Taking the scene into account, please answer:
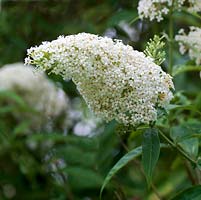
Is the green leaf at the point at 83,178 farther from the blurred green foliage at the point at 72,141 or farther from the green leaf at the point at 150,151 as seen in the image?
the green leaf at the point at 150,151

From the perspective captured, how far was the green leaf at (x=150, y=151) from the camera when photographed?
4.44 ft

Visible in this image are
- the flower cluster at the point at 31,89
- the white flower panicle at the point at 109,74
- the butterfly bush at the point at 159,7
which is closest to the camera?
the white flower panicle at the point at 109,74

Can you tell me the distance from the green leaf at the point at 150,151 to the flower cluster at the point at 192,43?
18.9 inches

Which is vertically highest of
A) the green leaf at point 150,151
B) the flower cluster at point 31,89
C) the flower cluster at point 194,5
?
the flower cluster at point 31,89

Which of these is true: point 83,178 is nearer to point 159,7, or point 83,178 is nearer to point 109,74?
point 159,7

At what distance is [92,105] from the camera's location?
137 centimetres

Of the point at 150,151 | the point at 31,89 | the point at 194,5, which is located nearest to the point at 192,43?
the point at 194,5

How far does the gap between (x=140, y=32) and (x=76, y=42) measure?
179 centimetres

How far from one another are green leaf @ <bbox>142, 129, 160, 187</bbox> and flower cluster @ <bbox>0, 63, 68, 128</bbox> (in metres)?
1.75

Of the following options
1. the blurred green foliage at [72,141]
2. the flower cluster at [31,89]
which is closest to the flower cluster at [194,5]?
the blurred green foliage at [72,141]

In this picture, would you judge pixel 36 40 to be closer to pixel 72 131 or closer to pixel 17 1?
pixel 17 1

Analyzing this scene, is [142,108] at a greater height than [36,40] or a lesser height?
lesser

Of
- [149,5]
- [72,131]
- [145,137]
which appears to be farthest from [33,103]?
[145,137]

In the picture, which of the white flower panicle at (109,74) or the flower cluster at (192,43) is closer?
the white flower panicle at (109,74)
